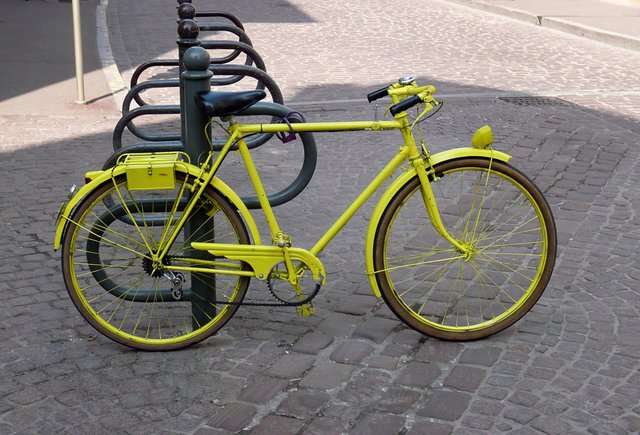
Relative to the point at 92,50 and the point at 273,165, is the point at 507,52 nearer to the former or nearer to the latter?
the point at 92,50

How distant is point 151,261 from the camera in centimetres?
458

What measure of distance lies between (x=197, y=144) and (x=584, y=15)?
45.7 ft

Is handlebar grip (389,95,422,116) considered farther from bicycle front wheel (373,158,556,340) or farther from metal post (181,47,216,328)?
metal post (181,47,216,328)

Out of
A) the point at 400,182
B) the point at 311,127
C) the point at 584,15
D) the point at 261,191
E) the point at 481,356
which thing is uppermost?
the point at 311,127

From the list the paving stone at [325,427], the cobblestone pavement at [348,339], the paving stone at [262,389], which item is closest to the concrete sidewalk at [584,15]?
the cobblestone pavement at [348,339]

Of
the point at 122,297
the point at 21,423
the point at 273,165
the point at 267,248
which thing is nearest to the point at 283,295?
the point at 267,248

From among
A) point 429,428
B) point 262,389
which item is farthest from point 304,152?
point 429,428

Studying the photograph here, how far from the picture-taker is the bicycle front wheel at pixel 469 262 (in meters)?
4.54

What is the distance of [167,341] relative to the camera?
457cm

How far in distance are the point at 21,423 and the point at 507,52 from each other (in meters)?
10.9

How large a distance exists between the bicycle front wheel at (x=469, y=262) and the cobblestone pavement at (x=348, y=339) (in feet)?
0.47

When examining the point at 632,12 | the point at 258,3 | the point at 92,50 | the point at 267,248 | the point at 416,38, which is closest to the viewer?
the point at 267,248

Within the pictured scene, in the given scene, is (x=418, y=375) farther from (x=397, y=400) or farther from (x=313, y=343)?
(x=313, y=343)

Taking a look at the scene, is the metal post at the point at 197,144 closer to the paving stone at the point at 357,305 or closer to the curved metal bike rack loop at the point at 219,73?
the paving stone at the point at 357,305
